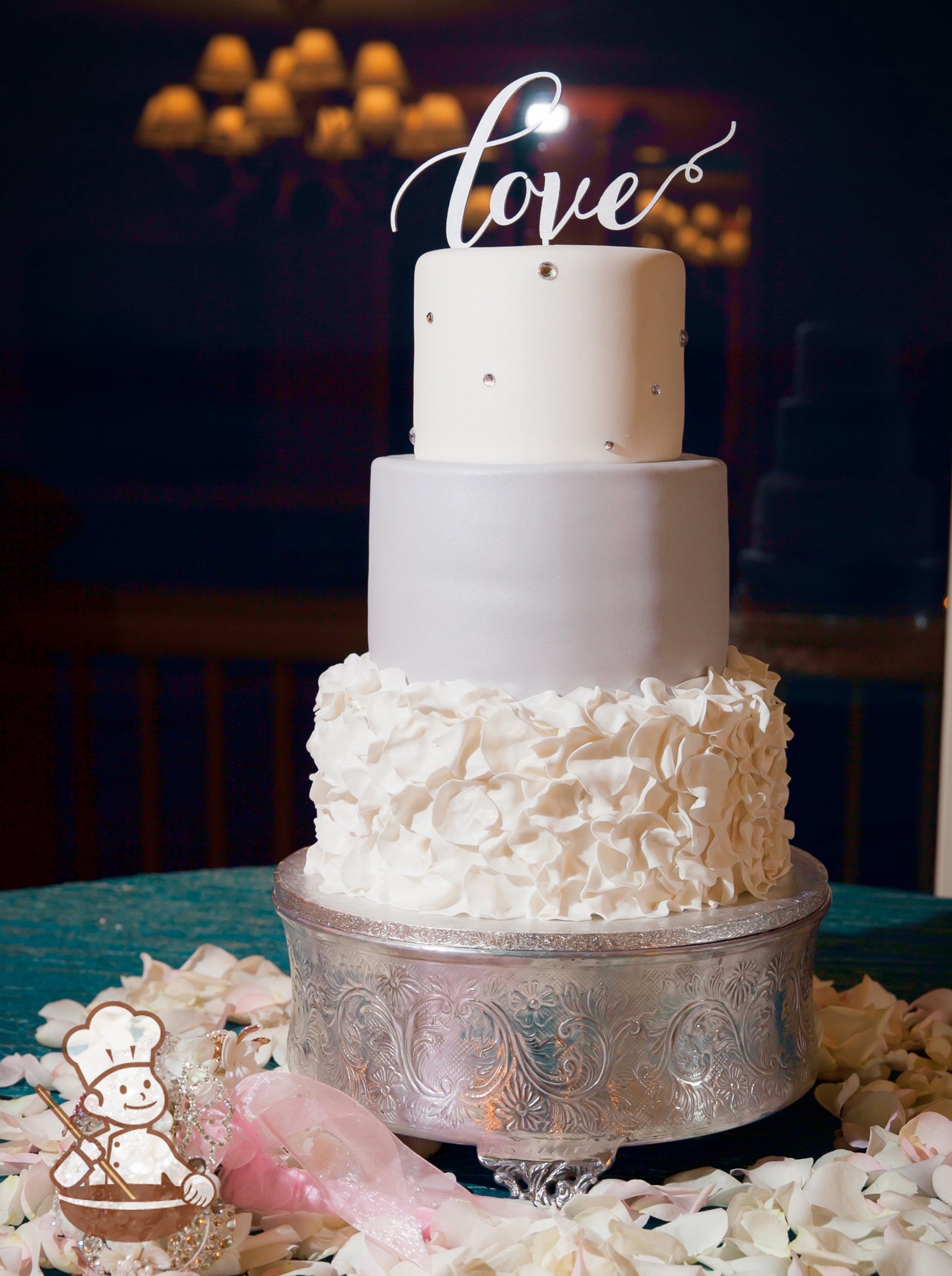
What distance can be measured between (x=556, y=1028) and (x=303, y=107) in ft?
10.3

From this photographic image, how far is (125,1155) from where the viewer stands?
119cm

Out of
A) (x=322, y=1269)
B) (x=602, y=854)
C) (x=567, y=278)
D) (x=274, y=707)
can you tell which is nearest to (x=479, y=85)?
(x=274, y=707)

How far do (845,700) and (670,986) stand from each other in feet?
8.61

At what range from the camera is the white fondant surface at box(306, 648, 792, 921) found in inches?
53.8

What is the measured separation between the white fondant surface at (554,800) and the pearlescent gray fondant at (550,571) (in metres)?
0.03

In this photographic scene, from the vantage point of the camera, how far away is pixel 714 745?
4.69 ft

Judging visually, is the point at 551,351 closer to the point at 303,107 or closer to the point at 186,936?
the point at 186,936

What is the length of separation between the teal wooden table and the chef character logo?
612 millimetres

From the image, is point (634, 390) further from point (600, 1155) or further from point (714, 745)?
point (600, 1155)

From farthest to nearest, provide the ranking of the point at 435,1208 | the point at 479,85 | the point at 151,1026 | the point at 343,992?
the point at 479,85 < the point at 343,992 < the point at 435,1208 < the point at 151,1026

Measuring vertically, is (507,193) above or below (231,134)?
below

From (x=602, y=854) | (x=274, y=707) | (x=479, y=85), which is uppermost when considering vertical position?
(x=479, y=85)

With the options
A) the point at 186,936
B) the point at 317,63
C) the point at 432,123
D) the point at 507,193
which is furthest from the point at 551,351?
the point at 317,63

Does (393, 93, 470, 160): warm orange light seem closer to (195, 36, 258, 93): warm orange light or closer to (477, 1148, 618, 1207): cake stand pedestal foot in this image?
(195, 36, 258, 93): warm orange light
